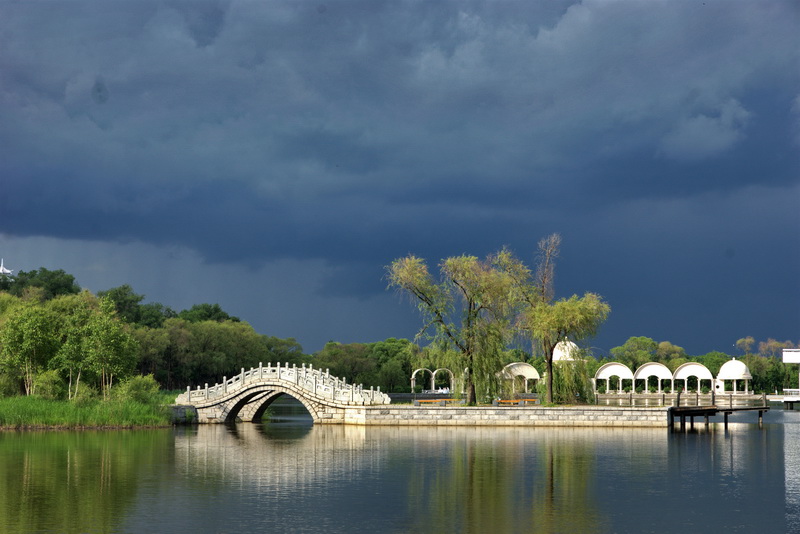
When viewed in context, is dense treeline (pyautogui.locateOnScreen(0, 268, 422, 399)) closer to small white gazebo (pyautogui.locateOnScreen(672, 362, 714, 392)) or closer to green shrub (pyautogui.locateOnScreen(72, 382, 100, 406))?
green shrub (pyautogui.locateOnScreen(72, 382, 100, 406))

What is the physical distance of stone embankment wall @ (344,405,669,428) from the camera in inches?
1730

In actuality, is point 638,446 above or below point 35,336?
below

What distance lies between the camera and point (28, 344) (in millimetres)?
46938

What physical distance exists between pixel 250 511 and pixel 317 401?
92.4ft

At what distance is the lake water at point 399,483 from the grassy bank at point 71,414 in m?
2.68

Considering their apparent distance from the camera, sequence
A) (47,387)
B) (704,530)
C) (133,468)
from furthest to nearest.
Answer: (47,387)
(133,468)
(704,530)

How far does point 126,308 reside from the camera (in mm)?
88562

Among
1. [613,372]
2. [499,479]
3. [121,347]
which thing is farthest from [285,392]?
[613,372]

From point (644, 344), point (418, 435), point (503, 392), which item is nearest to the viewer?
point (418, 435)

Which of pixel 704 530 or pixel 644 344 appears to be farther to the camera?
pixel 644 344

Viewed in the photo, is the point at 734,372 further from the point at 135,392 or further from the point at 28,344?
the point at 28,344

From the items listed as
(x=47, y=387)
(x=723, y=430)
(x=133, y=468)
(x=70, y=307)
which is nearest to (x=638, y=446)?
(x=723, y=430)

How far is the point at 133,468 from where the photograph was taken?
27.8 m

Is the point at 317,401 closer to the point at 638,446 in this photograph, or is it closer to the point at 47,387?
the point at 47,387
